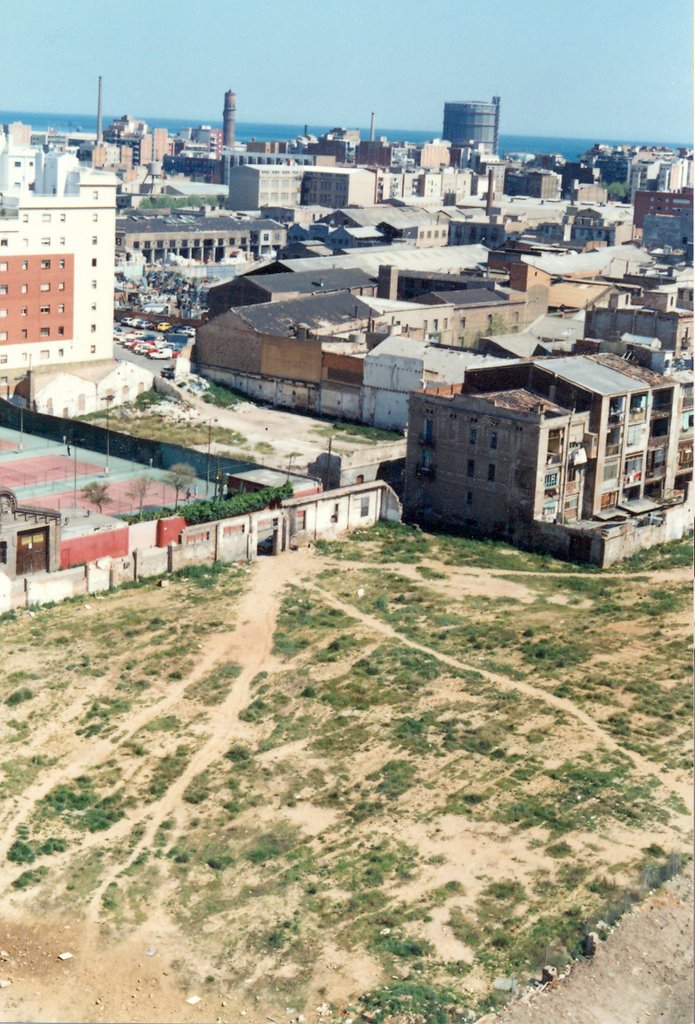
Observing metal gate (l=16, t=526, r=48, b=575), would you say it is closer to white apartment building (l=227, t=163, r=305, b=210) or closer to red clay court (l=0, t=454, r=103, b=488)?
red clay court (l=0, t=454, r=103, b=488)

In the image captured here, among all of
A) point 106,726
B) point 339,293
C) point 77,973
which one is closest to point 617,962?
point 77,973

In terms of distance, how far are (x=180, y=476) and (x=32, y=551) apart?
5.80 m

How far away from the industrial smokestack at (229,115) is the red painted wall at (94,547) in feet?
360

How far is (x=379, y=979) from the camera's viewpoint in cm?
1394

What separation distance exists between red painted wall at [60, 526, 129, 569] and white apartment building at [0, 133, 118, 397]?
1236cm

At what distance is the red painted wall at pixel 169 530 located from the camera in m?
24.3

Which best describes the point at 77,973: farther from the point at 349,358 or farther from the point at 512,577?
the point at 349,358

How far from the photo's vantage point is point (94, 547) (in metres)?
23.6

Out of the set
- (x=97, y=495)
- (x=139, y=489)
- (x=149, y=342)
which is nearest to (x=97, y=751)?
(x=97, y=495)

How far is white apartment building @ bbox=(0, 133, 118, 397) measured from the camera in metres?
35.6

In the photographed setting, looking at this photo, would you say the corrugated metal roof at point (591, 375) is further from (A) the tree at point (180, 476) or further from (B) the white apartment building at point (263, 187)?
(B) the white apartment building at point (263, 187)

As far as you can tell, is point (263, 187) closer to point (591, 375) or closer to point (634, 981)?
point (591, 375)

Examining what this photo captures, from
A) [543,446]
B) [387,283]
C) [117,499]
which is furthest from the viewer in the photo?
[387,283]

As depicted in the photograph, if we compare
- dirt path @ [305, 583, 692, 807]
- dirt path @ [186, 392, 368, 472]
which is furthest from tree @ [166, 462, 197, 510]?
dirt path @ [305, 583, 692, 807]
